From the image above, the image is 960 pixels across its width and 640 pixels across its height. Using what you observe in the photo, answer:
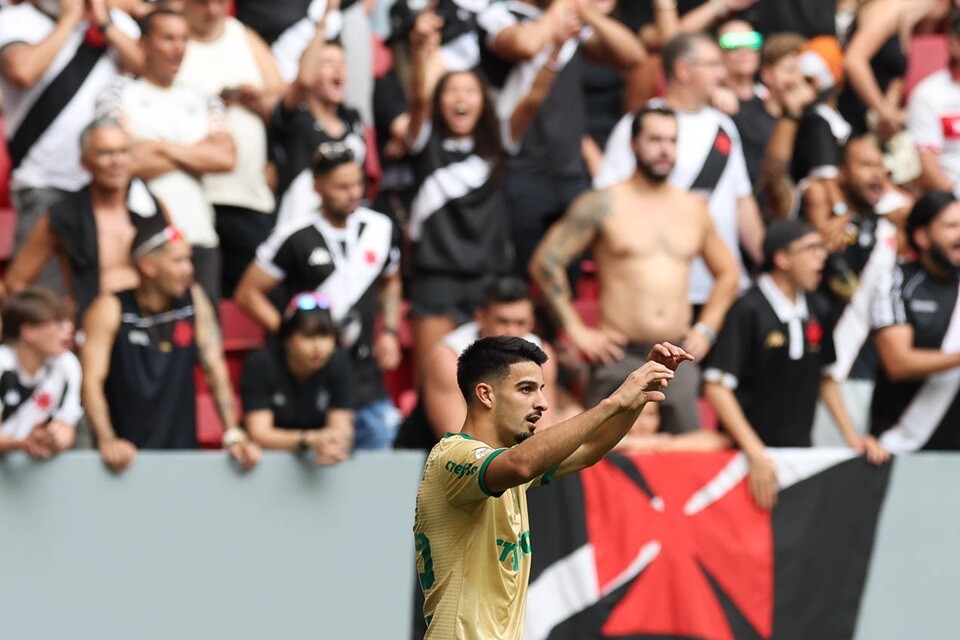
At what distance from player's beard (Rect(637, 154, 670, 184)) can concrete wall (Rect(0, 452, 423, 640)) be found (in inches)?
84.4

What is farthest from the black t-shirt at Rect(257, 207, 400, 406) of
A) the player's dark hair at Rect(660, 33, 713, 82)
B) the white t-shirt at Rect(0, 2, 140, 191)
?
the player's dark hair at Rect(660, 33, 713, 82)

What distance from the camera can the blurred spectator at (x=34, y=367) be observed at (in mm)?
7867

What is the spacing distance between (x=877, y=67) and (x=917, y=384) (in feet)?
12.3

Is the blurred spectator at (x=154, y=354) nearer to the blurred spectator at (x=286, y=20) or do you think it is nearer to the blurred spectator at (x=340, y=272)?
the blurred spectator at (x=340, y=272)

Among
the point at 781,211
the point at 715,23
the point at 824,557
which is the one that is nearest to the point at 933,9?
the point at 715,23

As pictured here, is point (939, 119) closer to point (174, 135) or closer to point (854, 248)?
point (854, 248)

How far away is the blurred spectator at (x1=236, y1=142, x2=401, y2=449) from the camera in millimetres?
9125

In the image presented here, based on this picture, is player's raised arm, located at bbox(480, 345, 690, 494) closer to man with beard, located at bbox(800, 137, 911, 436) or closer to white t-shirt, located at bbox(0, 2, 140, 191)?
white t-shirt, located at bbox(0, 2, 140, 191)

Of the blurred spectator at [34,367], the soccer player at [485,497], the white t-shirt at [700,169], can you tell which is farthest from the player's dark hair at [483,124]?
the soccer player at [485,497]

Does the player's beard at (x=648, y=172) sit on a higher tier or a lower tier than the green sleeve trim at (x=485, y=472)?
higher

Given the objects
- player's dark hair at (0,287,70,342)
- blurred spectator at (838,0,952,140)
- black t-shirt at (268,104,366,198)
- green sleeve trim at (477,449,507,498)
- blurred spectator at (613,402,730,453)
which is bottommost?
blurred spectator at (613,402,730,453)

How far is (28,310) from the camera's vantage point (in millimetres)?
7852

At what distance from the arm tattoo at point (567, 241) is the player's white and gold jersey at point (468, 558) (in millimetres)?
3958

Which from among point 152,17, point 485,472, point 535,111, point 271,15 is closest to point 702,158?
point 535,111
